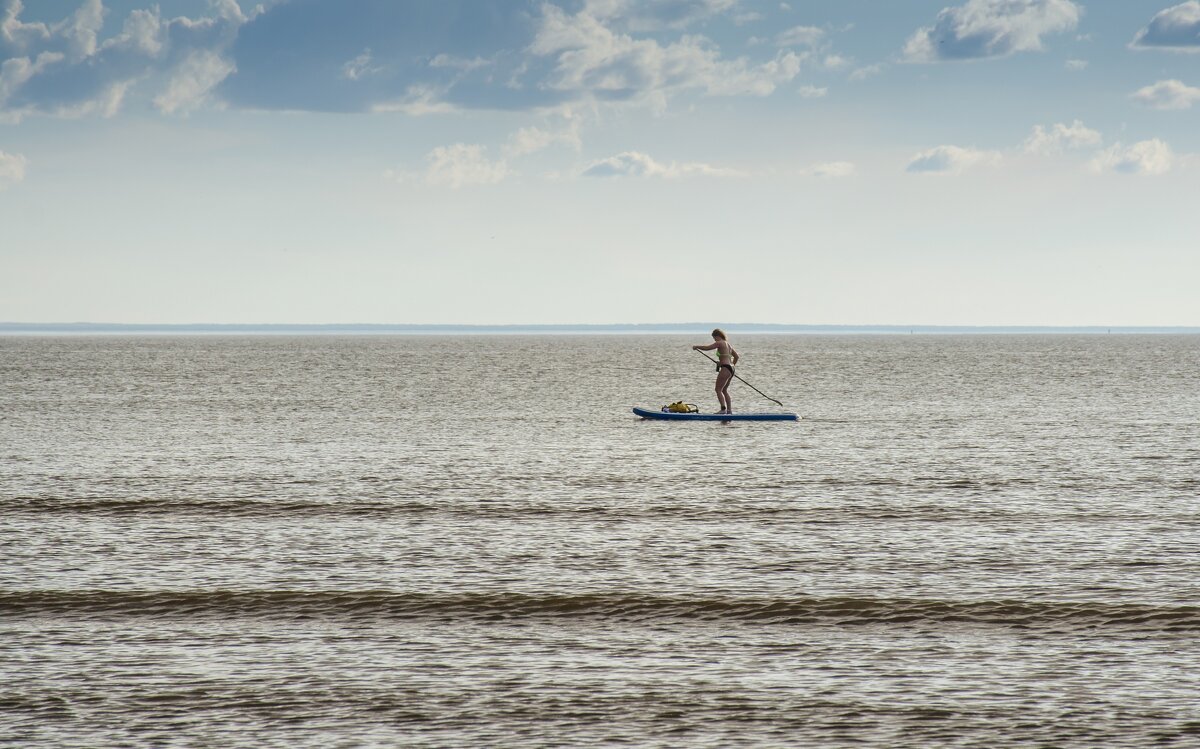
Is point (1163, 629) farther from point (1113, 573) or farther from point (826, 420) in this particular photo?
point (826, 420)

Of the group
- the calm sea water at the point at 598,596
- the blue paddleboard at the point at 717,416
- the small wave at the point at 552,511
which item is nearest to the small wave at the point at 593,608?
the calm sea water at the point at 598,596

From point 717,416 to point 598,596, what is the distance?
871 inches

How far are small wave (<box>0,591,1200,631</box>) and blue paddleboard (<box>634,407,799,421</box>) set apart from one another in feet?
70.8

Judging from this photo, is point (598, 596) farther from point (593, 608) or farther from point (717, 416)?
point (717, 416)

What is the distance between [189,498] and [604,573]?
8315 mm

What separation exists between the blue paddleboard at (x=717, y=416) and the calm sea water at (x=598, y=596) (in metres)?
6.40

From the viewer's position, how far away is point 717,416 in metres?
34.1

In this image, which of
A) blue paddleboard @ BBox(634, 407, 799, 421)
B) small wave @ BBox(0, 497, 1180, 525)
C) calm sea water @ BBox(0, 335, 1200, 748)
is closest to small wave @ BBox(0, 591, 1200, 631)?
calm sea water @ BBox(0, 335, 1200, 748)

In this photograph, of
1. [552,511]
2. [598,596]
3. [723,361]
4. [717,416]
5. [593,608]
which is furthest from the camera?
[723,361]

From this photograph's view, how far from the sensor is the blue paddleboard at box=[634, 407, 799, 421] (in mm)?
33938

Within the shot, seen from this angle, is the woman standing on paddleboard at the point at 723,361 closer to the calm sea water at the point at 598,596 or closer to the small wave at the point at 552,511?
the calm sea water at the point at 598,596

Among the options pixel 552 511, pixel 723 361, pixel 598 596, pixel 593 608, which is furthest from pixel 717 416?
pixel 593 608

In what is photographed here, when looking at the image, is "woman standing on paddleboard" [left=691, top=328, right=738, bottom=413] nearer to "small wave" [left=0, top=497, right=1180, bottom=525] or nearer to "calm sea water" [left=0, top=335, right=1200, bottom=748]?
"calm sea water" [left=0, top=335, right=1200, bottom=748]

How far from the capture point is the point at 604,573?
1326 centimetres
